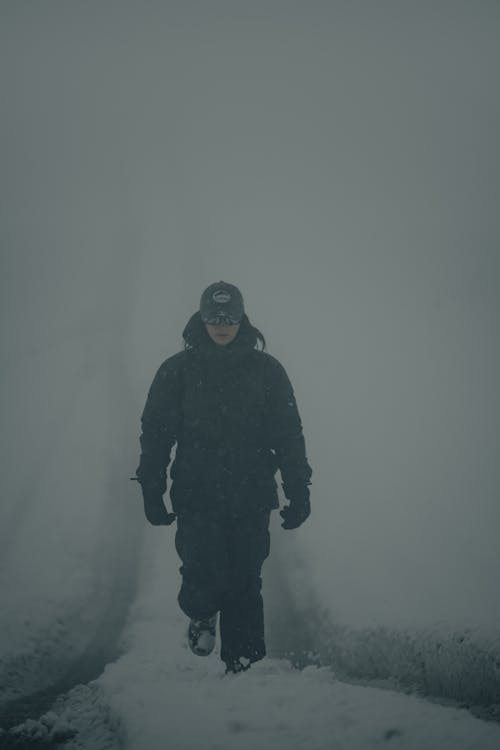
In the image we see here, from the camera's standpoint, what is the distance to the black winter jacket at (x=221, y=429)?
4.82m

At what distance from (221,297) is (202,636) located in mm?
3121

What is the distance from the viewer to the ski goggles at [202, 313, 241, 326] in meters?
4.88

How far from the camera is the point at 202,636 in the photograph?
4.70 metres

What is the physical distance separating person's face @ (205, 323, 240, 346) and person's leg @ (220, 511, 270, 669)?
5.50ft

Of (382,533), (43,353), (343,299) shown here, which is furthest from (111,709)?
(343,299)

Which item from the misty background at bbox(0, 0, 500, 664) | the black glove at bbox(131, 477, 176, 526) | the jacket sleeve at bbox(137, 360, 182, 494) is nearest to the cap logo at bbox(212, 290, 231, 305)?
the jacket sleeve at bbox(137, 360, 182, 494)

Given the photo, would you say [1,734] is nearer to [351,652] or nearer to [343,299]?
[351,652]

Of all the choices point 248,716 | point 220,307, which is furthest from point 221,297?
point 248,716

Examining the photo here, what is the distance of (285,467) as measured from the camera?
505cm

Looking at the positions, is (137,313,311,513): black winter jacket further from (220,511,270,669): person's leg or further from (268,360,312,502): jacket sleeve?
(220,511,270,669): person's leg

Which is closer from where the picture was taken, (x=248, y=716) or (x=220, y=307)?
(x=248, y=716)

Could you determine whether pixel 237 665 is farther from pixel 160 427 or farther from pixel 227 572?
pixel 160 427

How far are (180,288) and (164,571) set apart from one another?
6112 cm

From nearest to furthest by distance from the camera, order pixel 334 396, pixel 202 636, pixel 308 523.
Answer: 1. pixel 202 636
2. pixel 308 523
3. pixel 334 396
